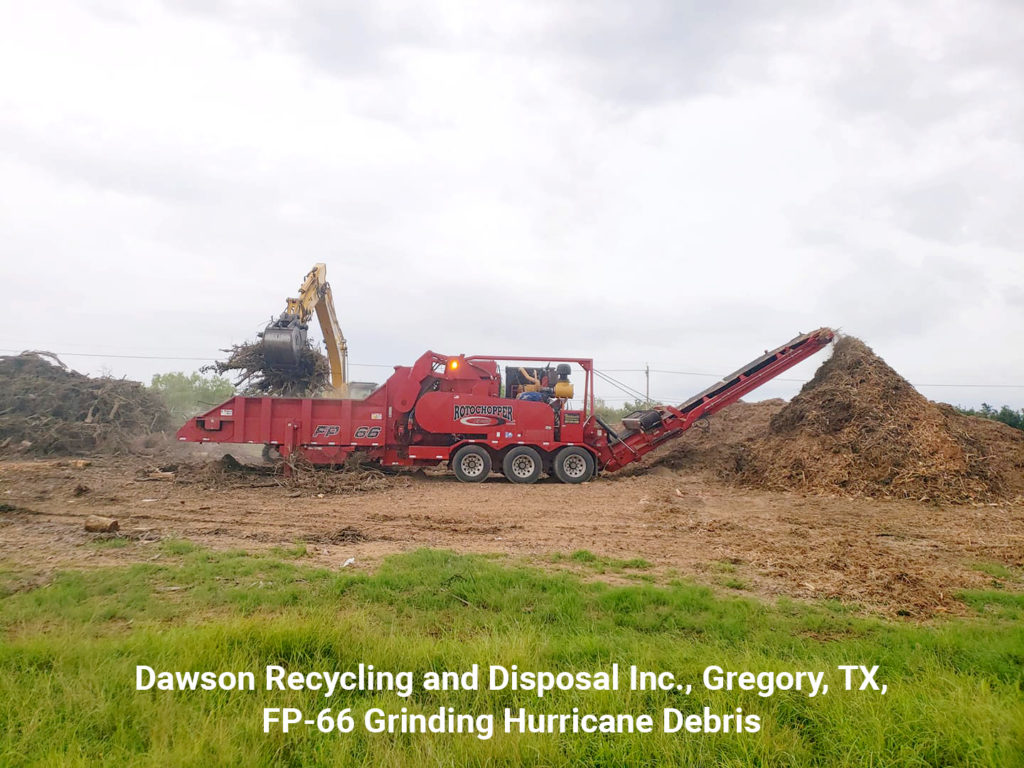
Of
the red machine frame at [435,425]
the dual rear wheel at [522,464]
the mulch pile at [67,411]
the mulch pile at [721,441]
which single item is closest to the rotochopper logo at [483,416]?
the red machine frame at [435,425]

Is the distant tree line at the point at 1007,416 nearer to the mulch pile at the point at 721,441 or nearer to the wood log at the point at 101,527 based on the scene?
the mulch pile at the point at 721,441

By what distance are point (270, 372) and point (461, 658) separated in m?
11.8

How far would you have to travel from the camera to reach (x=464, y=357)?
13.9 m

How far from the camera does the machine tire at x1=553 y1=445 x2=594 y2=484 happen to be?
1362 centimetres

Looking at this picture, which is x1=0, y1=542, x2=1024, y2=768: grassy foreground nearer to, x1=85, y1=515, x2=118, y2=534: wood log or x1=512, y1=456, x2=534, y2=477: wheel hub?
x1=85, y1=515, x2=118, y2=534: wood log

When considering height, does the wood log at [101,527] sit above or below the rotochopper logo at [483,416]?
below

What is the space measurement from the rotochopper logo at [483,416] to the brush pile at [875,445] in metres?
5.23

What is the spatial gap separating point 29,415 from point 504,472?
12.4m

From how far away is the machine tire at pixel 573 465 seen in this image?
44.7 ft

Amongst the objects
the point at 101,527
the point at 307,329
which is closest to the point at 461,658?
the point at 101,527

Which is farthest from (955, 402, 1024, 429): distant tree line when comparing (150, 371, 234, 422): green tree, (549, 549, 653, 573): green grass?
(150, 371, 234, 422): green tree

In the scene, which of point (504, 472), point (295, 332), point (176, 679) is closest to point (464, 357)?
point (504, 472)

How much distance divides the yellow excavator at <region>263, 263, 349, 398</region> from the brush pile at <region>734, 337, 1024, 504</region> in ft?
33.2

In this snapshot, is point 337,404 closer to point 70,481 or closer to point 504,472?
point 504,472
